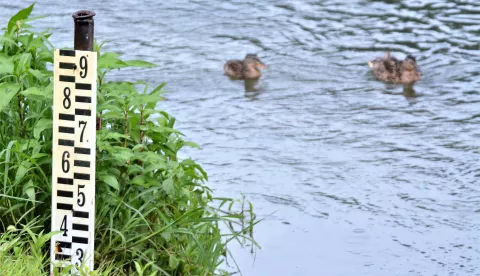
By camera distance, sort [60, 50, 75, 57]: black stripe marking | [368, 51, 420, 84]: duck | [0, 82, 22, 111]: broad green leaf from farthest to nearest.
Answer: [368, 51, 420, 84]: duck, [0, 82, 22, 111]: broad green leaf, [60, 50, 75, 57]: black stripe marking

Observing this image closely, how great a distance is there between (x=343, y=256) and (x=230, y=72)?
14.5 ft

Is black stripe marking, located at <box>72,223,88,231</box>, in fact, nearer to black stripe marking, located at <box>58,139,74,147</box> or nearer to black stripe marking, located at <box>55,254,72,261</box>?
black stripe marking, located at <box>55,254,72,261</box>

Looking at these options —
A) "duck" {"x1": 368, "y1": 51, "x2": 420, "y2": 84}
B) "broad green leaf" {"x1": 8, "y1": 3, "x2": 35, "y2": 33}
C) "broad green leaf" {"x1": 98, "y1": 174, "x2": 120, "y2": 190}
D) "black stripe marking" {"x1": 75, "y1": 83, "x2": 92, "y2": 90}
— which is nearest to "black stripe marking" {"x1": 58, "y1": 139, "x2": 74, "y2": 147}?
"black stripe marking" {"x1": 75, "y1": 83, "x2": 92, "y2": 90}

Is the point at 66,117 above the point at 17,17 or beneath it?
beneath

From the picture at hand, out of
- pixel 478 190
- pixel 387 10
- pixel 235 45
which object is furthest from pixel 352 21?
pixel 478 190

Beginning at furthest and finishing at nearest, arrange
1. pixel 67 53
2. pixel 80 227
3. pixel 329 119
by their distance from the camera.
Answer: pixel 329 119 → pixel 80 227 → pixel 67 53

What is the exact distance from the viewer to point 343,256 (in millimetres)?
6594

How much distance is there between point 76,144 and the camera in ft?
13.8

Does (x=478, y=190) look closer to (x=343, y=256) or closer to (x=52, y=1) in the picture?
(x=343, y=256)

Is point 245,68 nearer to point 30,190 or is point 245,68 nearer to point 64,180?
point 30,190

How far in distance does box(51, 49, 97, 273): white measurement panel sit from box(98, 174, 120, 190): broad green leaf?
378mm

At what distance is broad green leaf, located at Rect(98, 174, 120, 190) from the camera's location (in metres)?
4.61

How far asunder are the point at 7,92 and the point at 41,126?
257 millimetres

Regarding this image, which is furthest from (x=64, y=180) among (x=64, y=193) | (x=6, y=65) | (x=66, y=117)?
(x=6, y=65)
